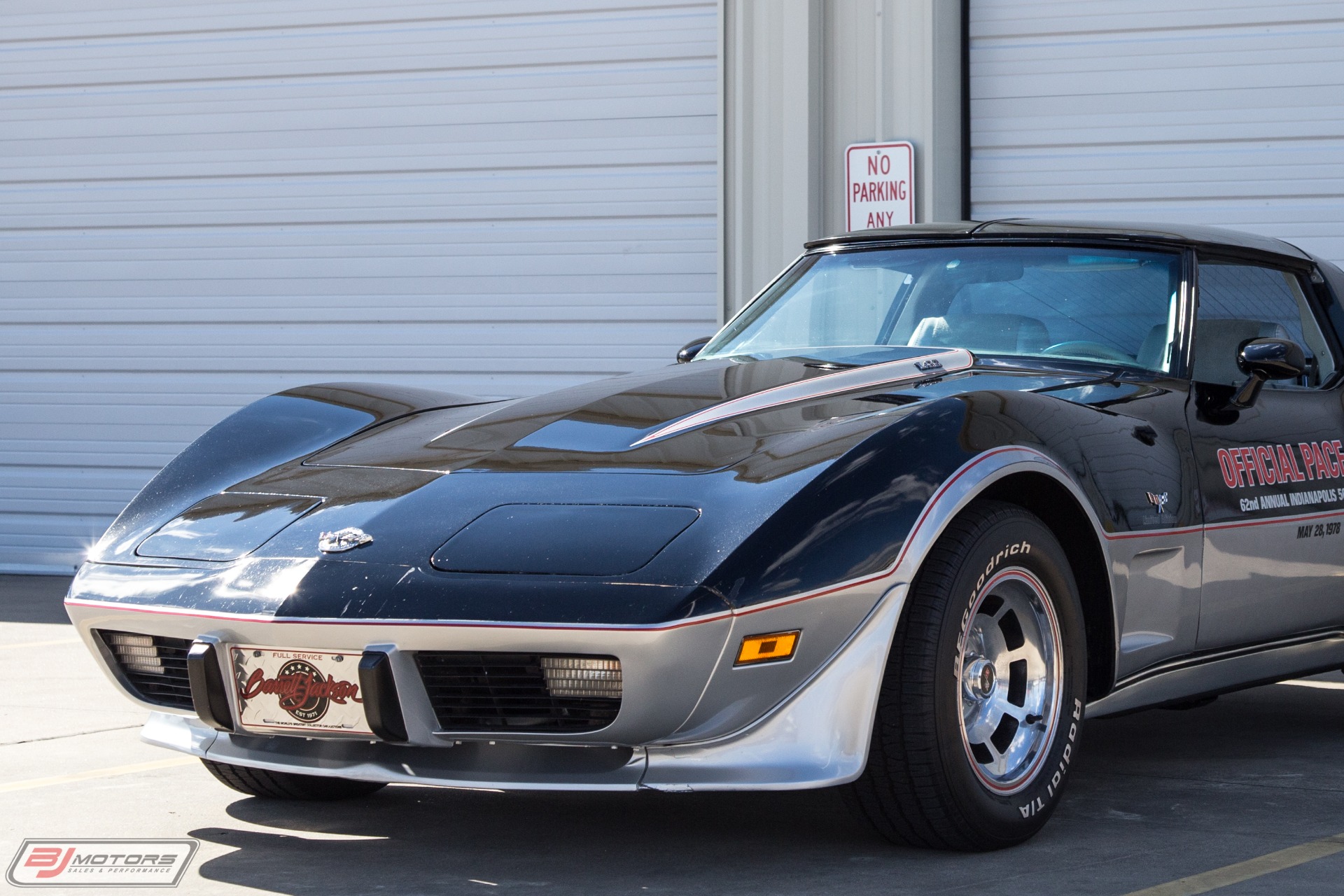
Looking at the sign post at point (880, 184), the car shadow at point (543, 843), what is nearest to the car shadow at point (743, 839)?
the car shadow at point (543, 843)

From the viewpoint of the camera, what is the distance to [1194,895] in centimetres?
304

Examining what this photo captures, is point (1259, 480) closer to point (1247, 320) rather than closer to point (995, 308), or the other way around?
point (1247, 320)

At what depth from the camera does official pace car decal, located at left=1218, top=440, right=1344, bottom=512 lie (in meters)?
4.14

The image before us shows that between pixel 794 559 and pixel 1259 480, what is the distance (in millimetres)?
1724

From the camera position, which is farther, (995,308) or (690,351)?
(690,351)

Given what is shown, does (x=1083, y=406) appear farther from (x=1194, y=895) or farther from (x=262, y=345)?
(x=262, y=345)

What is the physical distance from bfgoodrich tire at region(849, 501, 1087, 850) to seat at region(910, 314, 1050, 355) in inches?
33.4

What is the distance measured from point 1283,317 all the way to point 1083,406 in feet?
4.73

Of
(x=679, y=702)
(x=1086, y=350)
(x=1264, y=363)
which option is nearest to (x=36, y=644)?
(x=1086, y=350)

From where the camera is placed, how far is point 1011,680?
3502 millimetres

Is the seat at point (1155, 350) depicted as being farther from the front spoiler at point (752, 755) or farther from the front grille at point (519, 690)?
the front grille at point (519, 690)

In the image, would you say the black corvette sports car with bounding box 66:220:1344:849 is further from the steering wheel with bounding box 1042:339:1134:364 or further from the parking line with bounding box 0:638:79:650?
the parking line with bounding box 0:638:79:650

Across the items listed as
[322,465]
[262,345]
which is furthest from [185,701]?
[262,345]

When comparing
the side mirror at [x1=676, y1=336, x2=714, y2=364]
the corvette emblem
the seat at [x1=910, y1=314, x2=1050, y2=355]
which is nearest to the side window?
the seat at [x1=910, y1=314, x2=1050, y2=355]
